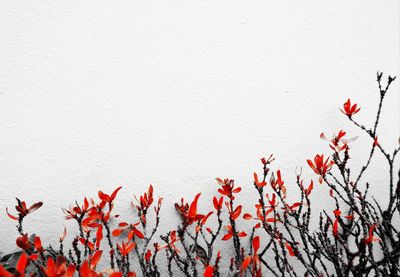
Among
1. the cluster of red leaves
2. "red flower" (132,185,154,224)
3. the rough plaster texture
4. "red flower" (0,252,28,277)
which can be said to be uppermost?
the rough plaster texture

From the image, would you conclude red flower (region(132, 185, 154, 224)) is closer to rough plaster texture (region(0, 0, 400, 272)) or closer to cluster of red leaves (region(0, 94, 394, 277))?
cluster of red leaves (region(0, 94, 394, 277))

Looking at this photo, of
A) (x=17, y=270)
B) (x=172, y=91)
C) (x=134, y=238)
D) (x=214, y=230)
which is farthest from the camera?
(x=172, y=91)

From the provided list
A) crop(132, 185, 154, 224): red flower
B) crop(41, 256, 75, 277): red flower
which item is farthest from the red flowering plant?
crop(41, 256, 75, 277): red flower

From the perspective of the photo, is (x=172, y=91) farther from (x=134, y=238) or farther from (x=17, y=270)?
(x=17, y=270)

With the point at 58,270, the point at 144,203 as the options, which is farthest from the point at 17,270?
the point at 144,203

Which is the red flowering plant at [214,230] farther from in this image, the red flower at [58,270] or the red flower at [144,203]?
the red flower at [58,270]

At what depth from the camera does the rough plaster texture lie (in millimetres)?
1317

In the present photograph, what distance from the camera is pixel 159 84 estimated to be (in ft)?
5.10

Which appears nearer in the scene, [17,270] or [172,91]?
[17,270]

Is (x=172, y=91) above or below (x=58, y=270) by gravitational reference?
above

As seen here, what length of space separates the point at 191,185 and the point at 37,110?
0.92 meters

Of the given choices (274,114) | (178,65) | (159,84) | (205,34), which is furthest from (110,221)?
(205,34)

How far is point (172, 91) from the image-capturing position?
5.12 feet

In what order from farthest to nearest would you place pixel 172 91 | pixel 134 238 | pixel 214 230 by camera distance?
1. pixel 172 91
2. pixel 214 230
3. pixel 134 238
